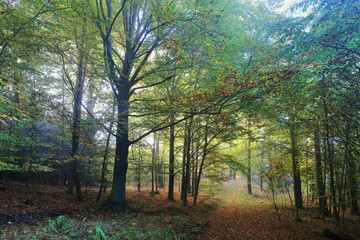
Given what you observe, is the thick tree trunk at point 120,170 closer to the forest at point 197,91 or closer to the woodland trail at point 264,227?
the forest at point 197,91

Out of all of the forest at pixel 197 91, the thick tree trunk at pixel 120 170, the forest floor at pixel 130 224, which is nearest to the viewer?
the forest floor at pixel 130 224

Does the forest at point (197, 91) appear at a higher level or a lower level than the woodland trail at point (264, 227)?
higher

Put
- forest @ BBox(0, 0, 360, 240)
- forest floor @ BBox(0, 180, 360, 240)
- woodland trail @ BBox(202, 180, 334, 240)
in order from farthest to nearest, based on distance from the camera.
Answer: woodland trail @ BBox(202, 180, 334, 240)
forest @ BBox(0, 0, 360, 240)
forest floor @ BBox(0, 180, 360, 240)

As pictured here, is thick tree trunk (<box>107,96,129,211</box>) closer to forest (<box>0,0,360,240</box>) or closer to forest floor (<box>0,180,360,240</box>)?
forest (<box>0,0,360,240</box>)

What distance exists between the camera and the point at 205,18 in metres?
5.47

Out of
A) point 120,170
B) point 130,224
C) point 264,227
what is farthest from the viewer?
point 264,227

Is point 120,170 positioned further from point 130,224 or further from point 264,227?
point 264,227

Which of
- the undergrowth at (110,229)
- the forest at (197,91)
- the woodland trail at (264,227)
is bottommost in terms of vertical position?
the woodland trail at (264,227)

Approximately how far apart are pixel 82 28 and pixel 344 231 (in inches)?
484

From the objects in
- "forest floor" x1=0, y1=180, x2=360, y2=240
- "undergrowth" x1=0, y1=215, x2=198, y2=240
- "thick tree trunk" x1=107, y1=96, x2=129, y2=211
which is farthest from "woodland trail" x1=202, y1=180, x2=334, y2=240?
"thick tree trunk" x1=107, y1=96, x2=129, y2=211

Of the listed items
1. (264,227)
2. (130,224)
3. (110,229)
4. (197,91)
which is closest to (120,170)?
(130,224)

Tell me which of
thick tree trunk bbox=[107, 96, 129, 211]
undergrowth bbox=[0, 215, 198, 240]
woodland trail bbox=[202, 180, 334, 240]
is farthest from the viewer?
thick tree trunk bbox=[107, 96, 129, 211]

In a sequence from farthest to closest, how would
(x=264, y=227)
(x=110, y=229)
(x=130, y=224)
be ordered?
(x=264, y=227) < (x=130, y=224) < (x=110, y=229)

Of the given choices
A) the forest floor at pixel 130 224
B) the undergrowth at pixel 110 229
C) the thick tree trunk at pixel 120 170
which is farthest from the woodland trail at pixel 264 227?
the thick tree trunk at pixel 120 170
